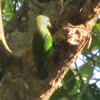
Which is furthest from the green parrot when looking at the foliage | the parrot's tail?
the foliage

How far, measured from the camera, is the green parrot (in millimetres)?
995

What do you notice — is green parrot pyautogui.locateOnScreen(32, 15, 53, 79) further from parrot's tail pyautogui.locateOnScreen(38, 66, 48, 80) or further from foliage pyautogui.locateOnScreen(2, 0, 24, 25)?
foliage pyautogui.locateOnScreen(2, 0, 24, 25)

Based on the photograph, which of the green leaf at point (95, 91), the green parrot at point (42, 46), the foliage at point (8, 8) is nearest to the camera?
the green parrot at point (42, 46)

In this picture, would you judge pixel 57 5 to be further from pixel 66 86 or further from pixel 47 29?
pixel 66 86

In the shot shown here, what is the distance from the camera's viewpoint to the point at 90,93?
5.07ft

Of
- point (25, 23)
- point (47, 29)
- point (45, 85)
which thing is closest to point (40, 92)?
point (45, 85)

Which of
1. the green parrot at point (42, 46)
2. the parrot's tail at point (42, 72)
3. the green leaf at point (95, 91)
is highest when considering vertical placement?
the green parrot at point (42, 46)

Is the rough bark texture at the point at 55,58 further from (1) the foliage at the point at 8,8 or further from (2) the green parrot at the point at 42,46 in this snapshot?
(1) the foliage at the point at 8,8

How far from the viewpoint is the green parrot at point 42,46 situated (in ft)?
3.26

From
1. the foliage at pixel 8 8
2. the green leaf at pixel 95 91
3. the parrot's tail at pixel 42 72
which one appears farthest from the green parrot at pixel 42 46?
the foliage at pixel 8 8

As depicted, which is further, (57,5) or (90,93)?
(90,93)

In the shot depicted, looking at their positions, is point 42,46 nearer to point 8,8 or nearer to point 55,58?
point 55,58

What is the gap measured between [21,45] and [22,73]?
0.23m

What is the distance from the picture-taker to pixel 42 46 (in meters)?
1.02
